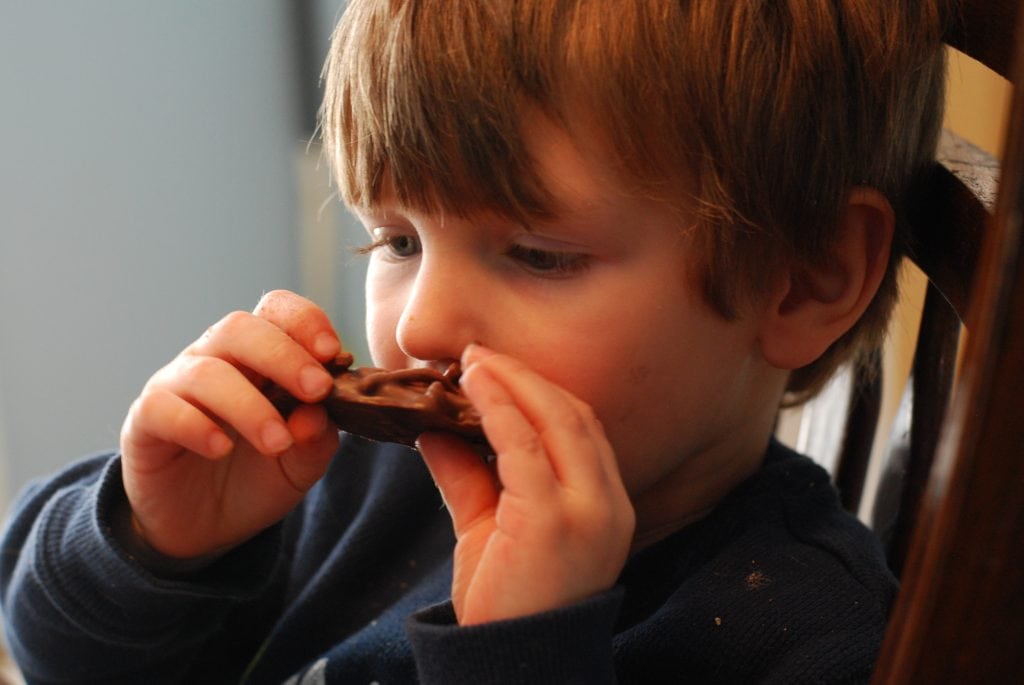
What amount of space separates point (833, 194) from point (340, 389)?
0.37m

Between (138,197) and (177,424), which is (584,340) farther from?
(138,197)

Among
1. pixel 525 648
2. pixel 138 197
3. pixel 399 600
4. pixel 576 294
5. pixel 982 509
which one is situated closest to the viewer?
pixel 982 509

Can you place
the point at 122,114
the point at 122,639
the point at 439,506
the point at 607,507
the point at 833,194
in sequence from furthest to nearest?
the point at 122,114
the point at 439,506
the point at 122,639
the point at 833,194
the point at 607,507

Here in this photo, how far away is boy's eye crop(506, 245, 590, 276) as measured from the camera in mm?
725

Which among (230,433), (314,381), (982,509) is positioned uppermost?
(982,509)

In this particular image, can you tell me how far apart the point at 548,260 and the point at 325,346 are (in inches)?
6.7

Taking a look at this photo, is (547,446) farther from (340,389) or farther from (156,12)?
(156,12)

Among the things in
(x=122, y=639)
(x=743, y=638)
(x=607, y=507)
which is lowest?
(x=122, y=639)

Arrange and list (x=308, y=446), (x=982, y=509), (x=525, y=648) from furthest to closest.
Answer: (x=308, y=446), (x=525, y=648), (x=982, y=509)

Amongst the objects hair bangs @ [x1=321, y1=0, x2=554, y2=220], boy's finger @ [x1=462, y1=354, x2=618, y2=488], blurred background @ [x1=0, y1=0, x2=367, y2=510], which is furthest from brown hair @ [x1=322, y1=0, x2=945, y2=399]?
blurred background @ [x1=0, y1=0, x2=367, y2=510]

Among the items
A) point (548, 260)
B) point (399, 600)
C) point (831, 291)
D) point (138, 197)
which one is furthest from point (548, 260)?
point (138, 197)

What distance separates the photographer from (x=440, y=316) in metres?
0.71

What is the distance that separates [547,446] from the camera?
66 centimetres

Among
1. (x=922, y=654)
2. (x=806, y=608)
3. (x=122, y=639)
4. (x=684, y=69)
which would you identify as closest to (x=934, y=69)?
(x=684, y=69)
